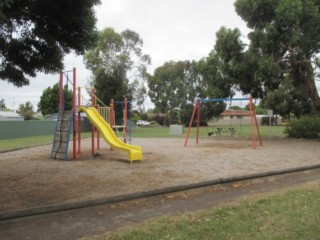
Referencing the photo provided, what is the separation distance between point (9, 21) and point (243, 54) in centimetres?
1427

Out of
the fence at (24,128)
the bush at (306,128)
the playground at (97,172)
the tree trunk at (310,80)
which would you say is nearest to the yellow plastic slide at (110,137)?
the playground at (97,172)

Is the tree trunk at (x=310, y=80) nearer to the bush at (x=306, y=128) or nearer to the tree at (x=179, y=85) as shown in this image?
the bush at (x=306, y=128)

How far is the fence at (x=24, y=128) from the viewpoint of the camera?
2483 centimetres

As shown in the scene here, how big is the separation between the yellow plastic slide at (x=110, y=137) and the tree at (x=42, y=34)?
13.7 feet

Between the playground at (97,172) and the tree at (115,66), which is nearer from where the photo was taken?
the playground at (97,172)

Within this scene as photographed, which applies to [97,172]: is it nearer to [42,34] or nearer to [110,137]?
[110,137]

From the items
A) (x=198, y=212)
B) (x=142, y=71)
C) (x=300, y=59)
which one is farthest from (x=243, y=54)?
(x=142, y=71)

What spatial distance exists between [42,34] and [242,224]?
4.89m

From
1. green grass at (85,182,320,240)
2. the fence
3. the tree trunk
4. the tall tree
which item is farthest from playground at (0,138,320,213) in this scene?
the fence

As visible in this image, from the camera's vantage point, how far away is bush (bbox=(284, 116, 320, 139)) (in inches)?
832

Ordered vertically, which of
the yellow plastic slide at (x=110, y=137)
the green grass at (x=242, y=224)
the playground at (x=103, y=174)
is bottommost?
the green grass at (x=242, y=224)

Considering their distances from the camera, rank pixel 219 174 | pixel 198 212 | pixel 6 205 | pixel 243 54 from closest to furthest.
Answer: pixel 198 212 → pixel 6 205 → pixel 219 174 → pixel 243 54

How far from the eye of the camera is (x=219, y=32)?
19156mm

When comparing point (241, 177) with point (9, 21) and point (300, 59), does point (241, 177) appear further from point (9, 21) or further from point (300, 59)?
point (300, 59)
